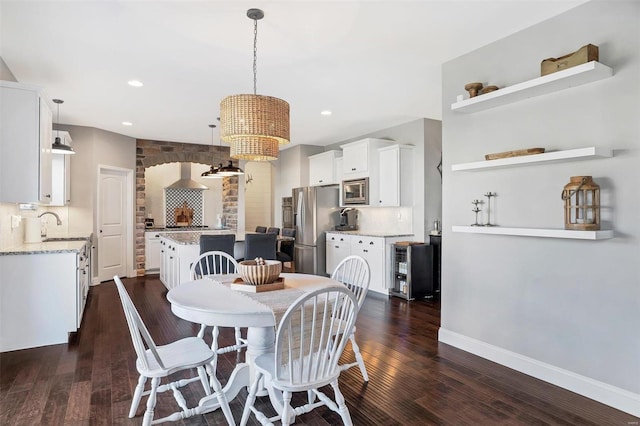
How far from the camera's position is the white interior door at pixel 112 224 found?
6492 mm

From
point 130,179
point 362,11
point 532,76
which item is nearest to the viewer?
point 362,11

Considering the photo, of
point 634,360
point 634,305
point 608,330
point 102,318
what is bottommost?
point 102,318

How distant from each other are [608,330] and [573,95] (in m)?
1.62

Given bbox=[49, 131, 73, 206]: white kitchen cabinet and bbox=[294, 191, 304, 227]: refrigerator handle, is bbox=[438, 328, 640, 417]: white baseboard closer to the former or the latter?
bbox=[294, 191, 304, 227]: refrigerator handle

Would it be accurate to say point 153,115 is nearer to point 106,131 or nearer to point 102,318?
point 106,131

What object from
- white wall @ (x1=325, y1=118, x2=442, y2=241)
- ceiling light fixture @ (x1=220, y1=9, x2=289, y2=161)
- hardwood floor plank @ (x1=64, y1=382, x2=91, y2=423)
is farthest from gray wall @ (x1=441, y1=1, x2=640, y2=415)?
hardwood floor plank @ (x1=64, y1=382, x2=91, y2=423)

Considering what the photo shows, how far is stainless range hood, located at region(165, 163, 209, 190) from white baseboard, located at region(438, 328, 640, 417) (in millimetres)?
6729

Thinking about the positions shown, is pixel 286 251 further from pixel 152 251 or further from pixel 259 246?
pixel 152 251

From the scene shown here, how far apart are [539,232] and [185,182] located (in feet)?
25.0

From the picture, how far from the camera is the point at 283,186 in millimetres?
8258

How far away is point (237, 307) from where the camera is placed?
79.7 inches

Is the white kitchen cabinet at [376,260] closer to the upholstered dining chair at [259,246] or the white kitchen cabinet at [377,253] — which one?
the white kitchen cabinet at [377,253]

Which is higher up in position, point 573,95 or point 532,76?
point 532,76

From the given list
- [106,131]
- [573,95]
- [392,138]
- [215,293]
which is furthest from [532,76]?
[106,131]
